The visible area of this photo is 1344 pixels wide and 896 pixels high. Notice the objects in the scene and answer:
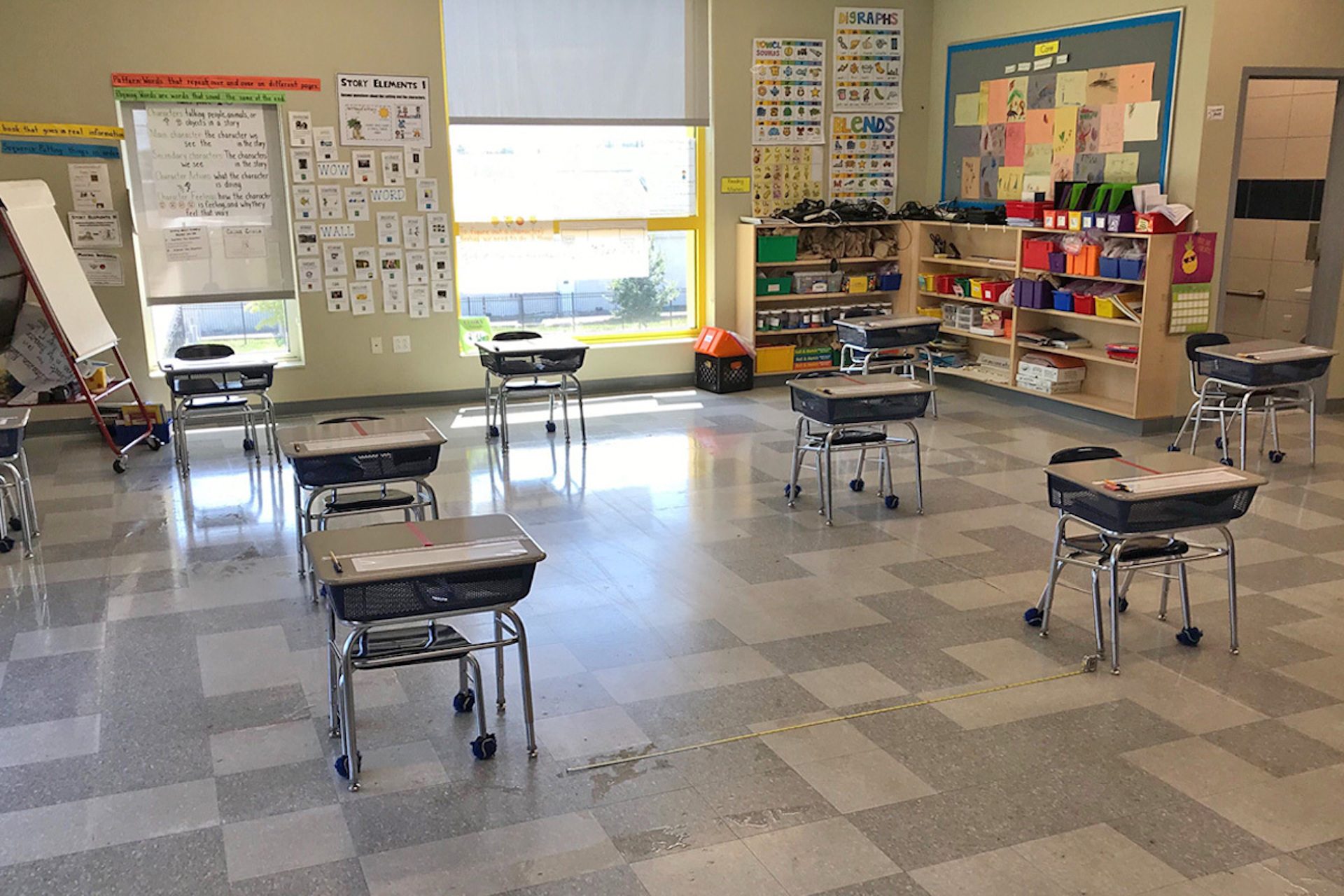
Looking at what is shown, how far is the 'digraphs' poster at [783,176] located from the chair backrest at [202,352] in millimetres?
4639

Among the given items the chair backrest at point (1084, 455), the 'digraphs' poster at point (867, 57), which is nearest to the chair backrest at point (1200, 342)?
the chair backrest at point (1084, 455)

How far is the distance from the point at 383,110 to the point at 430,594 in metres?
6.32

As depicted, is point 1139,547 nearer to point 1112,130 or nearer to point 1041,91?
point 1112,130

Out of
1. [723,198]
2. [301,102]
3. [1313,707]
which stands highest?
[301,102]

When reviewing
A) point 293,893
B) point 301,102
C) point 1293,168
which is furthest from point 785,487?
point 1293,168

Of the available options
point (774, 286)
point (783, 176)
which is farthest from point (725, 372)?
point (783, 176)

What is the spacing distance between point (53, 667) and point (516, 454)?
361 cm

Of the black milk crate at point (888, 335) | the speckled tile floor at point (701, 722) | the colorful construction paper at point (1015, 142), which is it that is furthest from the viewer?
the colorful construction paper at point (1015, 142)

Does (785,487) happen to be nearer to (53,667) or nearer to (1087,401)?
(1087,401)

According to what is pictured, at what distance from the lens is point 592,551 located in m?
5.66

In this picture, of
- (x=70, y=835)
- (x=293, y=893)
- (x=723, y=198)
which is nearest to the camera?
(x=293, y=893)

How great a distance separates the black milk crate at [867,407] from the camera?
593 cm

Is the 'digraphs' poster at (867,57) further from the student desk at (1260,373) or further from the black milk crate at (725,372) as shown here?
the student desk at (1260,373)

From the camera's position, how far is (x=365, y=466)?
15.4ft
